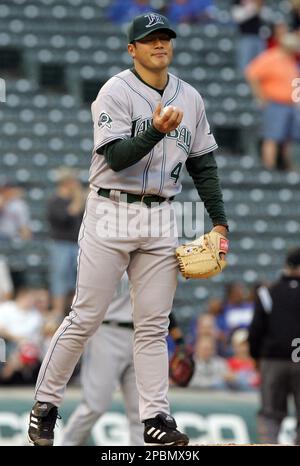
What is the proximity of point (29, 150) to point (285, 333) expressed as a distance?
20.4ft

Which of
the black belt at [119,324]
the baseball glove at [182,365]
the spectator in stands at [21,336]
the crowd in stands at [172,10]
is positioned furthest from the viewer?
the crowd in stands at [172,10]

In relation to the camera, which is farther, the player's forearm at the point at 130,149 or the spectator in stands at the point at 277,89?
the spectator in stands at the point at 277,89

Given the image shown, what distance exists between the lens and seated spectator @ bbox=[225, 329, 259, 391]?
34.0ft

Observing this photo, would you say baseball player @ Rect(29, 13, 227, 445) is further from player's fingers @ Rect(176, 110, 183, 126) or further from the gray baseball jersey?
player's fingers @ Rect(176, 110, 183, 126)

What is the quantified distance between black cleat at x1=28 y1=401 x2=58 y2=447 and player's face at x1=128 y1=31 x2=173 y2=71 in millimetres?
1627

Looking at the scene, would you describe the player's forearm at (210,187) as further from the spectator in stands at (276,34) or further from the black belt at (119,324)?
the spectator in stands at (276,34)

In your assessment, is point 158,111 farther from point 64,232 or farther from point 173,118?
point 64,232

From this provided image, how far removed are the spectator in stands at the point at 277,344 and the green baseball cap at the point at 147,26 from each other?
297 cm

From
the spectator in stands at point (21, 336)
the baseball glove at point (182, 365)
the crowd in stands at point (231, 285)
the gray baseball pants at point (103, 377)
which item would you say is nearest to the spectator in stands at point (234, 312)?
the crowd in stands at point (231, 285)

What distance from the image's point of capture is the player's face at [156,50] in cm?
543

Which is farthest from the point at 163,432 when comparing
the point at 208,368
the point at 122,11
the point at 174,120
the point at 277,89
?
the point at 122,11

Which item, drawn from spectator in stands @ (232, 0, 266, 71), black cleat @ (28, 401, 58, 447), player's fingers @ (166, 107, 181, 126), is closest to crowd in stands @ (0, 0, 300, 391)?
spectator in stands @ (232, 0, 266, 71)

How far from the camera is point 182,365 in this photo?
279 inches
